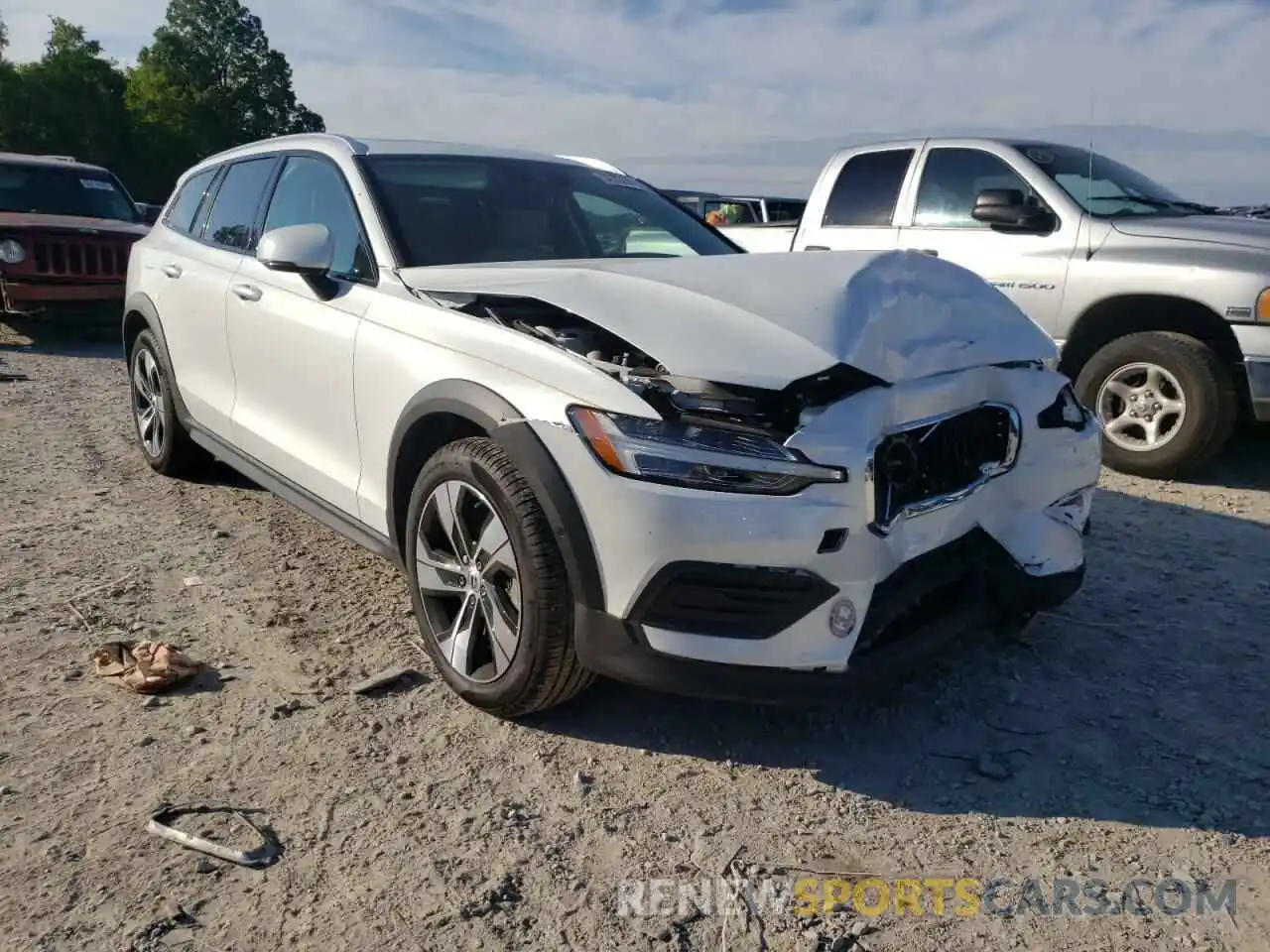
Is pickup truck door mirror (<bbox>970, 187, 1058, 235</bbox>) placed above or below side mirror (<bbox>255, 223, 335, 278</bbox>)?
above

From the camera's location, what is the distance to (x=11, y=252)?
30.7 feet

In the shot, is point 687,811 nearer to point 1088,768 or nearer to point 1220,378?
point 1088,768

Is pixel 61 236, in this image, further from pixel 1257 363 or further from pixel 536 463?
pixel 1257 363

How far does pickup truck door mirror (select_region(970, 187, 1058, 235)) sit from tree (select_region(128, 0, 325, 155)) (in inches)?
2445


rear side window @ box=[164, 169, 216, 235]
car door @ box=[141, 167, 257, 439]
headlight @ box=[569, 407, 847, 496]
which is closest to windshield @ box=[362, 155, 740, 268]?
car door @ box=[141, 167, 257, 439]

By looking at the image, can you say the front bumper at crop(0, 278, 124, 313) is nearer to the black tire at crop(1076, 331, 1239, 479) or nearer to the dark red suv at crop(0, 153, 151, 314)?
the dark red suv at crop(0, 153, 151, 314)

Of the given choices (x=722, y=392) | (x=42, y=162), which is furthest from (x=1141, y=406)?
(x=42, y=162)

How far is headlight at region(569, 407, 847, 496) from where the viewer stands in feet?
8.14

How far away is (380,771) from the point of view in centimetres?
275

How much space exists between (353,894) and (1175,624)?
3.04m

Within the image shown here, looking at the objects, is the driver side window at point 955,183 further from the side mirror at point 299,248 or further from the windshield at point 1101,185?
the side mirror at point 299,248

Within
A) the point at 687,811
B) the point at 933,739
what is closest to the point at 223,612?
the point at 687,811

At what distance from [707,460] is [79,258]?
928 centimetres

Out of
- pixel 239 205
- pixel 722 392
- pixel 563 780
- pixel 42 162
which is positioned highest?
pixel 42 162
